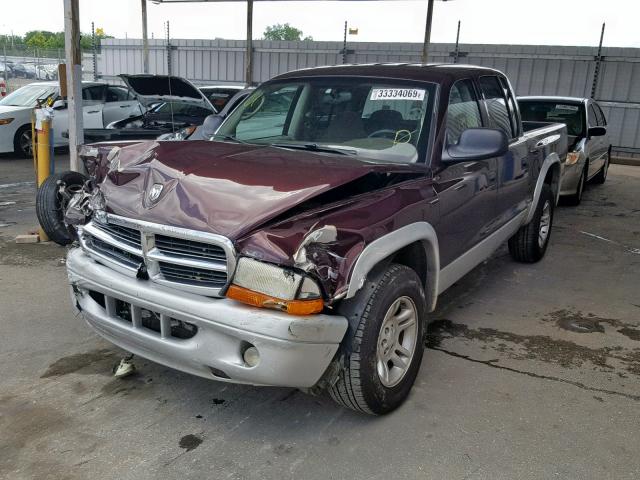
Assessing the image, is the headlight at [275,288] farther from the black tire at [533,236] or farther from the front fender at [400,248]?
the black tire at [533,236]

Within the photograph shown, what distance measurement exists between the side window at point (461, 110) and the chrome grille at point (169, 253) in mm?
1799

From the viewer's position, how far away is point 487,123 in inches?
179

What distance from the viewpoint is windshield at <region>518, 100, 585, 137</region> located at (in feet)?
30.4

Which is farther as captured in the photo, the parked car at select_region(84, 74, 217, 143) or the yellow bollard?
the parked car at select_region(84, 74, 217, 143)

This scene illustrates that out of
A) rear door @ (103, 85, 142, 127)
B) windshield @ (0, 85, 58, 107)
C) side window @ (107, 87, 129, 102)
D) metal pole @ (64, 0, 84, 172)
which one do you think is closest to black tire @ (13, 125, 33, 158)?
windshield @ (0, 85, 58, 107)

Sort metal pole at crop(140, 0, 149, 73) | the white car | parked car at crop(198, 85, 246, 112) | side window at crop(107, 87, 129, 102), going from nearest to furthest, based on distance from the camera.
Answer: the white car < side window at crop(107, 87, 129, 102) < parked car at crop(198, 85, 246, 112) < metal pole at crop(140, 0, 149, 73)

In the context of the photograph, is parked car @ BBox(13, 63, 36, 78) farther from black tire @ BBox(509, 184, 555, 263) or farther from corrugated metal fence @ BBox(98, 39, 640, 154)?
black tire @ BBox(509, 184, 555, 263)

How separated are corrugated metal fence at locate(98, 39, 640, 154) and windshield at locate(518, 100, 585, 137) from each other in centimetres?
736

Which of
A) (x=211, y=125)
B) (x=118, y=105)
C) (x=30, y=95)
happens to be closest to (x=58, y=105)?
(x=30, y=95)

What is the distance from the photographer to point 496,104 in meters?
4.86

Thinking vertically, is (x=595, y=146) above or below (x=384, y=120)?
below

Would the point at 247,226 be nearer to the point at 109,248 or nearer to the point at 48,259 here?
the point at 109,248

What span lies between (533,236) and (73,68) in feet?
→ 16.2

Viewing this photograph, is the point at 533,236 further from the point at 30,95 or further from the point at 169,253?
the point at 30,95
